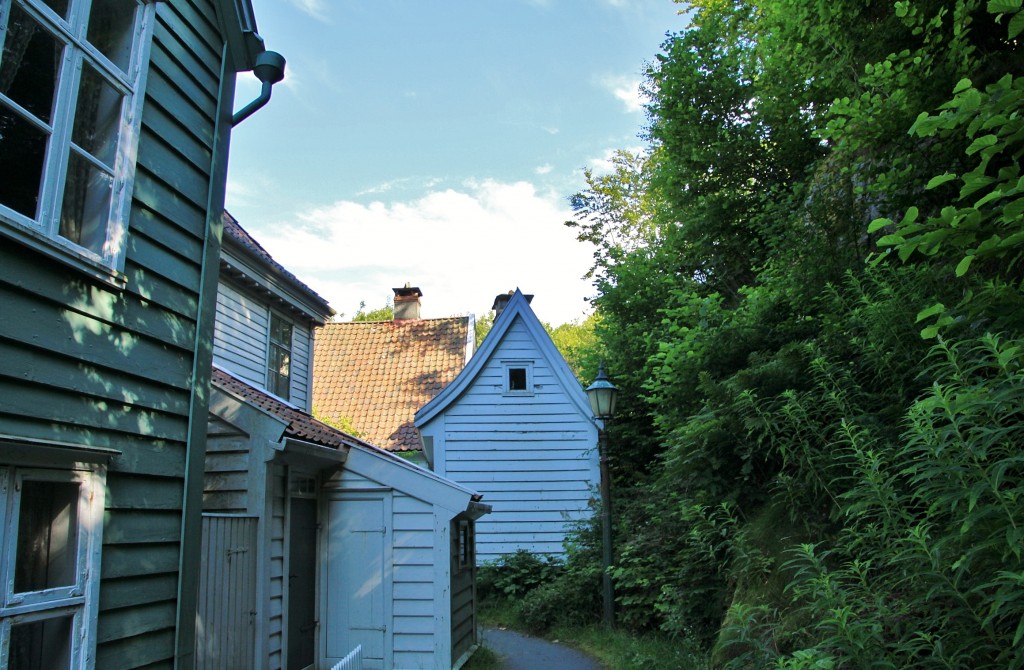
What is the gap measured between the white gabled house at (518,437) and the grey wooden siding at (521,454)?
2 cm

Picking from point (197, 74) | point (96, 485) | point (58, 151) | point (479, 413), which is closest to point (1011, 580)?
point (96, 485)

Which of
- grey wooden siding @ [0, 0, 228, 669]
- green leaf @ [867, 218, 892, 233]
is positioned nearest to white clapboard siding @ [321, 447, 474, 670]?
grey wooden siding @ [0, 0, 228, 669]

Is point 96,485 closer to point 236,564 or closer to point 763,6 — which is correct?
point 236,564

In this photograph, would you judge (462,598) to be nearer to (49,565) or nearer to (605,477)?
A: (605,477)

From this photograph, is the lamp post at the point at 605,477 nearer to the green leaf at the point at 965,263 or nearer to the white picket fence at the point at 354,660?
the white picket fence at the point at 354,660

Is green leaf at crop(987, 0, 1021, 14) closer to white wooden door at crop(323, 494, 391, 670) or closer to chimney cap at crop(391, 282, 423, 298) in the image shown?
white wooden door at crop(323, 494, 391, 670)

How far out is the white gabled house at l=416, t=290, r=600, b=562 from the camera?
49.2ft

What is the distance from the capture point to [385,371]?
22781 millimetres

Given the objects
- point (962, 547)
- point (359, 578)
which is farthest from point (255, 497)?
point (962, 547)

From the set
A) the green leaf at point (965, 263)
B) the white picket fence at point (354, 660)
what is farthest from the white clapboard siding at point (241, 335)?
the green leaf at point (965, 263)

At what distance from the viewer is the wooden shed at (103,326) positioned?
Result: 3.25 metres

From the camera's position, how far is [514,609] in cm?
1305

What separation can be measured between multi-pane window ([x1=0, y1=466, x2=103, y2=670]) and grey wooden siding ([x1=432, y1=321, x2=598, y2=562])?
11732 mm

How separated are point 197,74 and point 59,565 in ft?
10.9
